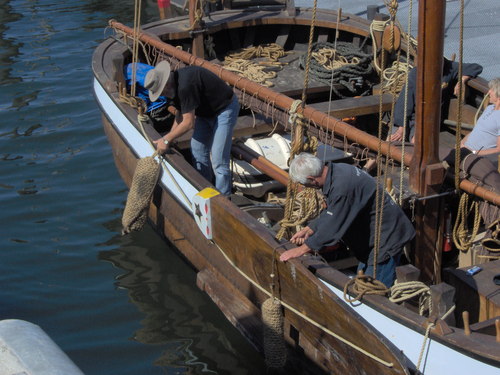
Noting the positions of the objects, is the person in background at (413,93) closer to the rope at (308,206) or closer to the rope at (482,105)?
the rope at (482,105)

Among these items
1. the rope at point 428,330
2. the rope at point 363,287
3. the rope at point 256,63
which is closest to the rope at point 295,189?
the rope at point 363,287

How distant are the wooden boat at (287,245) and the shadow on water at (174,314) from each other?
482 mm

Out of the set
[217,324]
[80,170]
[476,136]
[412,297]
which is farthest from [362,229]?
[80,170]

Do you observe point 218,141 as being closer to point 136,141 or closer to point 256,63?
point 136,141

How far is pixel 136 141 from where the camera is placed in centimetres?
681

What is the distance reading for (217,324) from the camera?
20.9 ft

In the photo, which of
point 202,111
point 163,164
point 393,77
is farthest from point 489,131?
point 163,164

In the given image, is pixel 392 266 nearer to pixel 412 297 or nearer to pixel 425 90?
pixel 412 297

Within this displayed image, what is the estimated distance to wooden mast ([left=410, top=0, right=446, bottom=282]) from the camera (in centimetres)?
458

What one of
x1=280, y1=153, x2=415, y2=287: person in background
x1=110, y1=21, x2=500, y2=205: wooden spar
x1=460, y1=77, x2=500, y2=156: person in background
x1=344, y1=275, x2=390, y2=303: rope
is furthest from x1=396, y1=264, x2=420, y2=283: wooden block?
x1=460, y1=77, x2=500, y2=156: person in background

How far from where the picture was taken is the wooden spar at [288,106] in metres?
→ 5.45

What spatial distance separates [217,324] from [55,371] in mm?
3678

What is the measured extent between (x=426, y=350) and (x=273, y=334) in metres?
1.27

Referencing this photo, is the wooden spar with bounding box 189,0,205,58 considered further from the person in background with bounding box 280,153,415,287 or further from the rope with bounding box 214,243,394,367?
the person in background with bounding box 280,153,415,287
